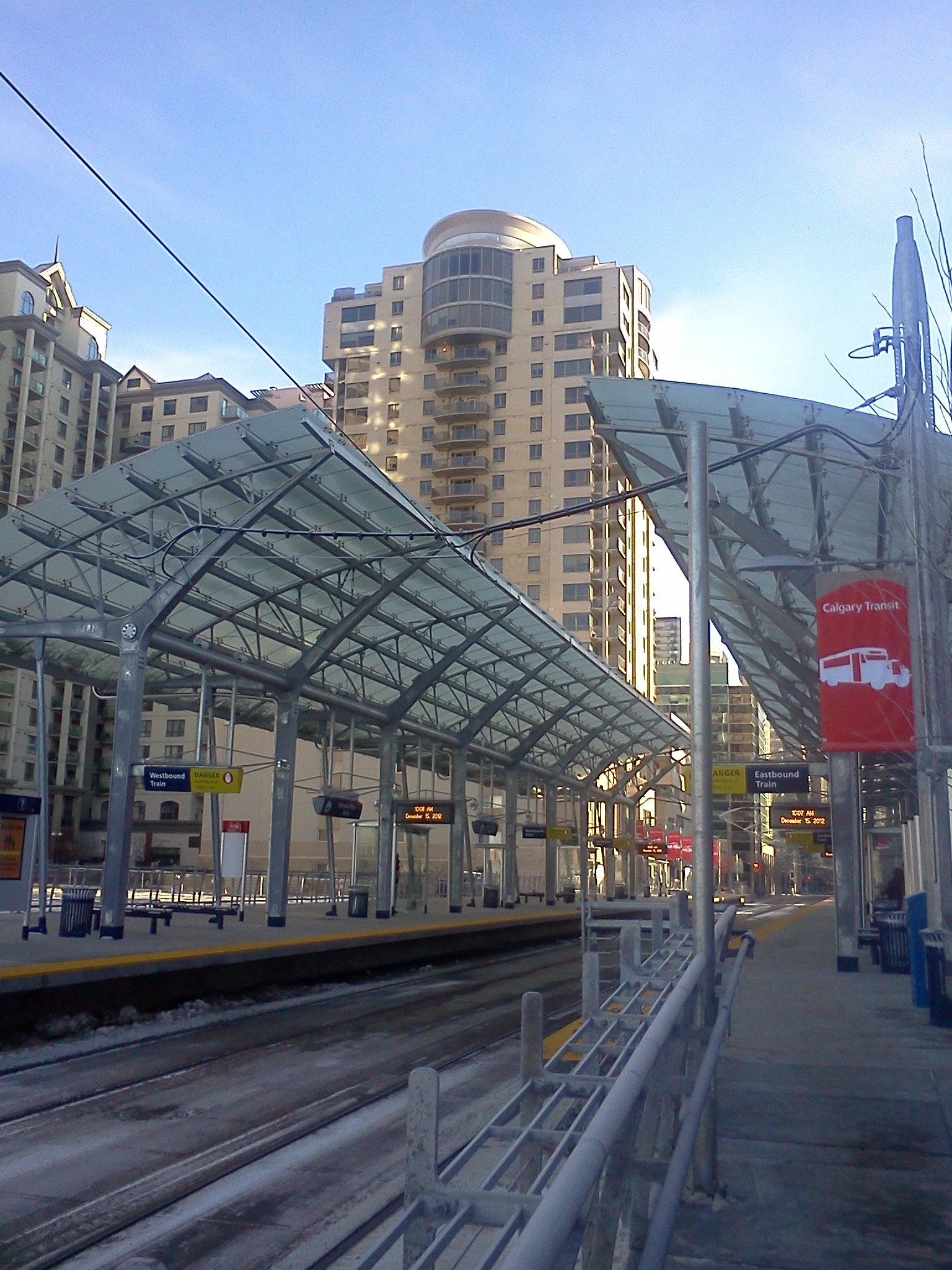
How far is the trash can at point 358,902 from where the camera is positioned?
30402 mm

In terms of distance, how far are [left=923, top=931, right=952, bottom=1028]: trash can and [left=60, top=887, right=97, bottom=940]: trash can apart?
13232mm

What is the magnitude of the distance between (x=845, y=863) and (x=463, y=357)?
76085 millimetres

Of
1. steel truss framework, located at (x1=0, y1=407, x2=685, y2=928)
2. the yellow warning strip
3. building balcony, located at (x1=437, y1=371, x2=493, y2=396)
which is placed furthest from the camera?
building balcony, located at (x1=437, y1=371, x2=493, y2=396)

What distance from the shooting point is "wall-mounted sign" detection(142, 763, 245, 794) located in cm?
1992

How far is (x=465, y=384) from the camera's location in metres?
90.1

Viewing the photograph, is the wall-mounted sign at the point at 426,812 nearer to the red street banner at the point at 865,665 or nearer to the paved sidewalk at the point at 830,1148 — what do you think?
the paved sidewalk at the point at 830,1148

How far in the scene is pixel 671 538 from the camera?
25.7m

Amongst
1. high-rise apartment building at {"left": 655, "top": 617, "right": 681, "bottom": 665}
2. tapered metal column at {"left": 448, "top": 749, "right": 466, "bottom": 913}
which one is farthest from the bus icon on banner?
high-rise apartment building at {"left": 655, "top": 617, "right": 681, "bottom": 665}

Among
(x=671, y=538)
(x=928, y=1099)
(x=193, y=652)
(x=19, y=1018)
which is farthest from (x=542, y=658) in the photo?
(x=928, y=1099)

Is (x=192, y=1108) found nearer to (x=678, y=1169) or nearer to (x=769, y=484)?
(x=678, y=1169)

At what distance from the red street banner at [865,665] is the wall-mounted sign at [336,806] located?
15043mm

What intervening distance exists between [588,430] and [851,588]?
74.0 metres

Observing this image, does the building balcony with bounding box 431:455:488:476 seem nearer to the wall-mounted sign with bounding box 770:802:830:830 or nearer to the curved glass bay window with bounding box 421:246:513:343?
the curved glass bay window with bounding box 421:246:513:343

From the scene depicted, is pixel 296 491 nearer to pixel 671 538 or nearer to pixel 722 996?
pixel 671 538
